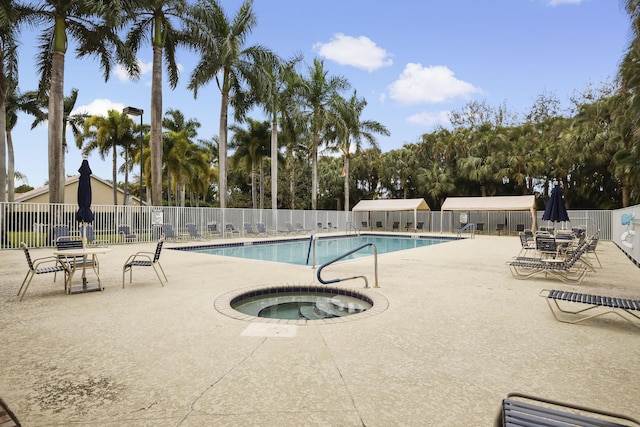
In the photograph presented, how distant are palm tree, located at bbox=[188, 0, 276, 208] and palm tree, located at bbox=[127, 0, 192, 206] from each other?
1124 mm

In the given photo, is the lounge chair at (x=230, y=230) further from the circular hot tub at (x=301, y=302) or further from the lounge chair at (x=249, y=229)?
the circular hot tub at (x=301, y=302)

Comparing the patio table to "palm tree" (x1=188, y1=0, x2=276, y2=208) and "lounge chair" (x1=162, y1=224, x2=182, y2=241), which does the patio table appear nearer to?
"lounge chair" (x1=162, y1=224, x2=182, y2=241)

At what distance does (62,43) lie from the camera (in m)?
15.5

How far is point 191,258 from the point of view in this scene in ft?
34.6

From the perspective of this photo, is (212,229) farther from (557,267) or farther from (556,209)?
(557,267)

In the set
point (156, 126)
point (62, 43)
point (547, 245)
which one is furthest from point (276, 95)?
point (547, 245)

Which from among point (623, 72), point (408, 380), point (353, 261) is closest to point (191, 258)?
point (353, 261)

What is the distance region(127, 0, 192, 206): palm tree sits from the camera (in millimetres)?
17469

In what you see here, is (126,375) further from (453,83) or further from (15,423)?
Answer: (453,83)

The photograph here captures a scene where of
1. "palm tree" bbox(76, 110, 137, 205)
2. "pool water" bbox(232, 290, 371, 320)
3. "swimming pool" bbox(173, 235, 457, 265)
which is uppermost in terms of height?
"palm tree" bbox(76, 110, 137, 205)

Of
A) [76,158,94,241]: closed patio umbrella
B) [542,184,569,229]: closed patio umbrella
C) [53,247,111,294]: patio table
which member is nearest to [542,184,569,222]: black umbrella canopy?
[542,184,569,229]: closed patio umbrella

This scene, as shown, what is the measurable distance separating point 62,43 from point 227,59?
25.0 feet

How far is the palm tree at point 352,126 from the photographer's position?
87.2ft

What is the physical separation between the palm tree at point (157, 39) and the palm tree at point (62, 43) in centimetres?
142
